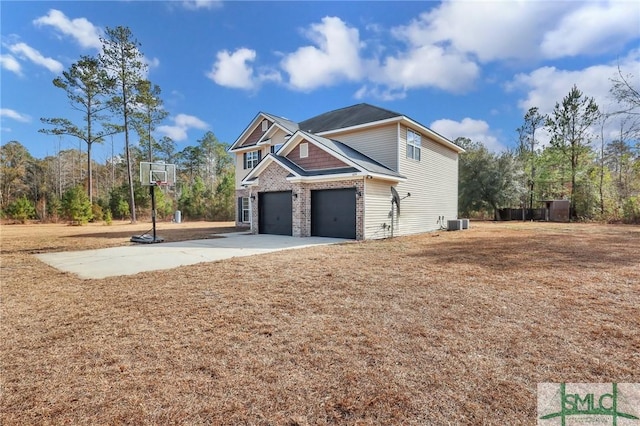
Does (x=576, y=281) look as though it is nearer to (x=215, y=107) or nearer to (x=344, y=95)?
(x=344, y=95)

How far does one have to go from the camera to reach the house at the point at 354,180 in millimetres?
12805

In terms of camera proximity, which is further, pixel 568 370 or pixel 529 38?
pixel 529 38

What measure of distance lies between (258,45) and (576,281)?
18875mm

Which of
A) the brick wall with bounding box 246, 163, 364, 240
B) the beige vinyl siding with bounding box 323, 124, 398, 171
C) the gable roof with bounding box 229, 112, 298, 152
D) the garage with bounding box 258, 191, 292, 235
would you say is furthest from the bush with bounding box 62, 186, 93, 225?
the beige vinyl siding with bounding box 323, 124, 398, 171

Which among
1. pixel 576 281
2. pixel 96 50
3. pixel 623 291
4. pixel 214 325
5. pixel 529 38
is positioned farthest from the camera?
pixel 96 50

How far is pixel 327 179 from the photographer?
13.2m

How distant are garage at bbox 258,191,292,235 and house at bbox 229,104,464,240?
0.16 feet

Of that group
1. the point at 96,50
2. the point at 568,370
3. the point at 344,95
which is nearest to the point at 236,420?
the point at 568,370

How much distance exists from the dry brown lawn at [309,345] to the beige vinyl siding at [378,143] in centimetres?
918

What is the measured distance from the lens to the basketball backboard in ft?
41.5

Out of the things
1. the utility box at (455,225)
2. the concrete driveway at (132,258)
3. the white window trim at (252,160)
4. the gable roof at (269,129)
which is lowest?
the concrete driveway at (132,258)

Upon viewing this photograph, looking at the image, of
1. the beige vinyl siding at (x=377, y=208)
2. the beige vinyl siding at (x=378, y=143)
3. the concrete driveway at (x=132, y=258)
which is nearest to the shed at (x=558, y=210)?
the beige vinyl siding at (x=378, y=143)

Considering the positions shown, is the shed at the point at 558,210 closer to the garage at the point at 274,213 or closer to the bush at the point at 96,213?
the garage at the point at 274,213

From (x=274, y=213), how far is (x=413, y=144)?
319 inches
